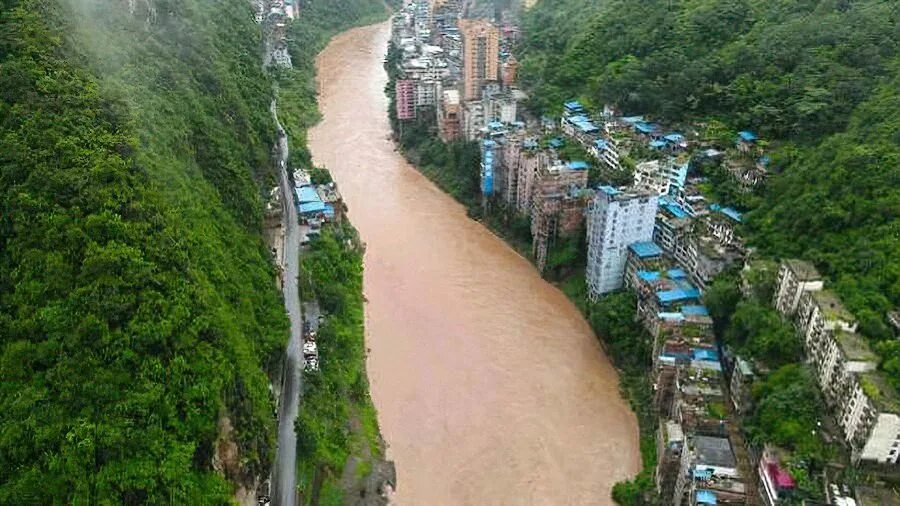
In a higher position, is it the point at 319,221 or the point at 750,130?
the point at 750,130

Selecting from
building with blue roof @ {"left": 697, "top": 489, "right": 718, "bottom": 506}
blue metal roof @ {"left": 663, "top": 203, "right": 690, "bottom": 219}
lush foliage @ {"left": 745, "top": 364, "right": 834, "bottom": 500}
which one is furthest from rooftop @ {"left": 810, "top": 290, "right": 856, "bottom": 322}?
blue metal roof @ {"left": 663, "top": 203, "right": 690, "bottom": 219}

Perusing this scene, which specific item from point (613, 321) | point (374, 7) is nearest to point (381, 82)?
point (374, 7)

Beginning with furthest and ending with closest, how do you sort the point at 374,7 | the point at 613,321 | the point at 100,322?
the point at 374,7 → the point at 613,321 → the point at 100,322

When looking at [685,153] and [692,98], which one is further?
[692,98]

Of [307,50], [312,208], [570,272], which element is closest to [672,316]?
[570,272]

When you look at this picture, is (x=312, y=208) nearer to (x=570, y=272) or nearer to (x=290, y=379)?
(x=290, y=379)

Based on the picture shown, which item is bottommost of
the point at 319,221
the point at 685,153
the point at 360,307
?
the point at 360,307

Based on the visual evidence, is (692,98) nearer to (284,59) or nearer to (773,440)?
(773,440)
